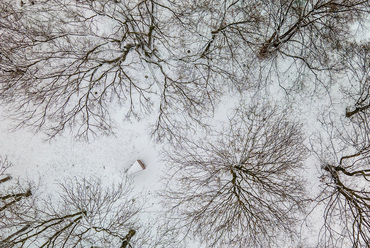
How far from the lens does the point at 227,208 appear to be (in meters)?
7.49

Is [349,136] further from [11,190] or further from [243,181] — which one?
[11,190]

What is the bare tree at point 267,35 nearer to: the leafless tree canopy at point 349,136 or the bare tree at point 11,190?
the leafless tree canopy at point 349,136

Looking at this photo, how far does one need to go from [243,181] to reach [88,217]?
537 cm

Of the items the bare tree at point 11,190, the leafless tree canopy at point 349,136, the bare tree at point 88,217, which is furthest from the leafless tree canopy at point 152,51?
the bare tree at point 88,217

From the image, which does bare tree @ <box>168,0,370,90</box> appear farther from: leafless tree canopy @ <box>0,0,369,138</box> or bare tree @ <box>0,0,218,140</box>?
bare tree @ <box>0,0,218,140</box>

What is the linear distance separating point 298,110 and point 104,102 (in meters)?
7.25

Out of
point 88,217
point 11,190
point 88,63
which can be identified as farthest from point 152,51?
point 11,190

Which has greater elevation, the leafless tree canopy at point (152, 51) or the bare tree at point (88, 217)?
the leafless tree canopy at point (152, 51)

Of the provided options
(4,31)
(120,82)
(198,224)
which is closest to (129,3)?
(120,82)

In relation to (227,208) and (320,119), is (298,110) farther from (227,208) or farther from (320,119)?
(227,208)

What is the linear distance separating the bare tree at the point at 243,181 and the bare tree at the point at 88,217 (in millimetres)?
1575

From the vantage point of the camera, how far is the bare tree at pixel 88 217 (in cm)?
850

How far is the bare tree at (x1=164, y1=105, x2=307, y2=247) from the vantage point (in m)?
7.53

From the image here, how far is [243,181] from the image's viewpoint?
885 cm
